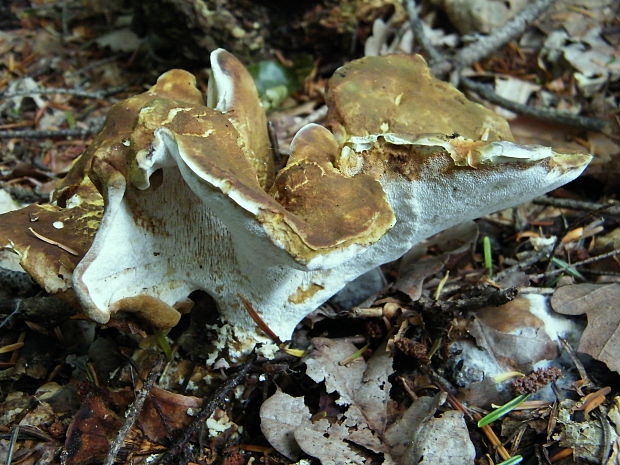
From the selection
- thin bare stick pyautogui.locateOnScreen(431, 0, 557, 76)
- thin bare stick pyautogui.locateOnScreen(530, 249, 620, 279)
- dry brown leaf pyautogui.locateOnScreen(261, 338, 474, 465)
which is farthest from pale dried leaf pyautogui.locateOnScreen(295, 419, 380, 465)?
thin bare stick pyautogui.locateOnScreen(431, 0, 557, 76)

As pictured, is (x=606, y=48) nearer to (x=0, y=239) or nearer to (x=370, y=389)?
(x=370, y=389)

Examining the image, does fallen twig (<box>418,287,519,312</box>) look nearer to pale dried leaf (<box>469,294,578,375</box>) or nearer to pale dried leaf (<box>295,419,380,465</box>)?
pale dried leaf (<box>469,294,578,375</box>)

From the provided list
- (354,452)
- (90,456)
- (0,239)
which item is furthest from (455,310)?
(0,239)

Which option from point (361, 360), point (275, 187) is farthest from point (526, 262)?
point (275, 187)

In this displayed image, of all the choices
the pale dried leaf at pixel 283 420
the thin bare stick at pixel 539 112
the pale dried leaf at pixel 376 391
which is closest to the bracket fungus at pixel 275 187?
the pale dried leaf at pixel 283 420

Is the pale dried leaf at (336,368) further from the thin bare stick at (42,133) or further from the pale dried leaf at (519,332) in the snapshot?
the thin bare stick at (42,133)

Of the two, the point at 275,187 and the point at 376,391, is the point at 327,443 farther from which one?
the point at 275,187
